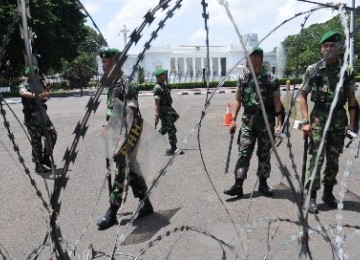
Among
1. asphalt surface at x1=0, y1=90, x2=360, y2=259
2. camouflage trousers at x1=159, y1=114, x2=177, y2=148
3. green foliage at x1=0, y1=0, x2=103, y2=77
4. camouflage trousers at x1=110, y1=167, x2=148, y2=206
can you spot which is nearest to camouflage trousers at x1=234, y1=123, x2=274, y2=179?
asphalt surface at x1=0, y1=90, x2=360, y2=259

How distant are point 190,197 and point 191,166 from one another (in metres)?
1.84

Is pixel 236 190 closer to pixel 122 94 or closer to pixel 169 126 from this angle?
pixel 122 94

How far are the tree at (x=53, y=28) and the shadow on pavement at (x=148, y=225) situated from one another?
25424mm

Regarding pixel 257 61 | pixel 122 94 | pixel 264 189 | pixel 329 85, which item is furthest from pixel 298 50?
pixel 264 189

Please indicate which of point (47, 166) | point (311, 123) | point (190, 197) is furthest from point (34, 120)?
point (311, 123)

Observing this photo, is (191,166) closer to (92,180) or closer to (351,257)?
(92,180)

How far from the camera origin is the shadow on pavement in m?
4.10

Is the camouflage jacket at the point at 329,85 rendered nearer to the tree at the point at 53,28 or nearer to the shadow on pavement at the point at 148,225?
the shadow on pavement at the point at 148,225

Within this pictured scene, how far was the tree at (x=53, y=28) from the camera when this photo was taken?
29.2m

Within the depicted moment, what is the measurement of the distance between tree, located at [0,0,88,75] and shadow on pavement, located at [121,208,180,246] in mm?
25424

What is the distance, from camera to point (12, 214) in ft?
16.4

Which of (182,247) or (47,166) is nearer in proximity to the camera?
(182,247)

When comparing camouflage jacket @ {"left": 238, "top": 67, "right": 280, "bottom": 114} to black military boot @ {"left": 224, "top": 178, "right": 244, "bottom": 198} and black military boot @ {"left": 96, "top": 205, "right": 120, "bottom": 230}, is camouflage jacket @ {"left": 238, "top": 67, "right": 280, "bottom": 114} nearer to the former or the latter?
black military boot @ {"left": 224, "top": 178, "right": 244, "bottom": 198}

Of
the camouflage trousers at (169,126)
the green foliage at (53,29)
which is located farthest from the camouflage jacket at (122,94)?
the green foliage at (53,29)
